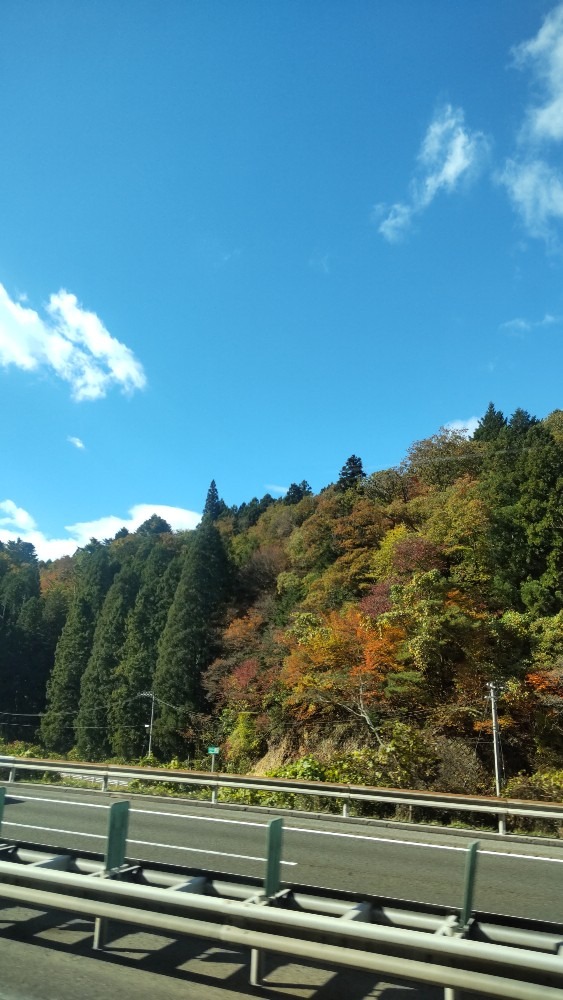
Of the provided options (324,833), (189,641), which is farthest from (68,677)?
(324,833)

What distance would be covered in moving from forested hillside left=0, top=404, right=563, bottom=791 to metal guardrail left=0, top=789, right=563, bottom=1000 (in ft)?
45.7

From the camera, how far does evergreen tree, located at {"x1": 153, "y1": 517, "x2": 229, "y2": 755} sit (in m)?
51.3

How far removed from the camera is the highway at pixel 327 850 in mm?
8048

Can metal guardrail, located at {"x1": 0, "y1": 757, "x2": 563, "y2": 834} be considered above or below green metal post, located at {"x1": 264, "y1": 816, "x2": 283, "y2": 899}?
below

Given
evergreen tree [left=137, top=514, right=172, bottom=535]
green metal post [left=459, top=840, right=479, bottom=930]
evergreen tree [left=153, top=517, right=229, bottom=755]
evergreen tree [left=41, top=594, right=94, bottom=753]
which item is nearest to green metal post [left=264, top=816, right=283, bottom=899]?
green metal post [left=459, top=840, right=479, bottom=930]

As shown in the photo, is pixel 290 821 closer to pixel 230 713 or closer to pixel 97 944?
pixel 97 944

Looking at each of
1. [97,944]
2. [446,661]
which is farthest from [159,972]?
[446,661]

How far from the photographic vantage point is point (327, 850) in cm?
1050

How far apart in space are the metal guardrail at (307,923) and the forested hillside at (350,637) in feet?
45.7

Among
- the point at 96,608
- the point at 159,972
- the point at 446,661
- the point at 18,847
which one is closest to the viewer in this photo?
the point at 159,972

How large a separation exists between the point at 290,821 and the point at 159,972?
999 centimetres

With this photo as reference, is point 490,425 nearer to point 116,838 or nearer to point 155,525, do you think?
point 155,525

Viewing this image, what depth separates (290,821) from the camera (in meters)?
14.0

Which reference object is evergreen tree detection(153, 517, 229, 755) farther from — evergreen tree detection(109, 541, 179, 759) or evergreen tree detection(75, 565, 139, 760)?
evergreen tree detection(75, 565, 139, 760)
